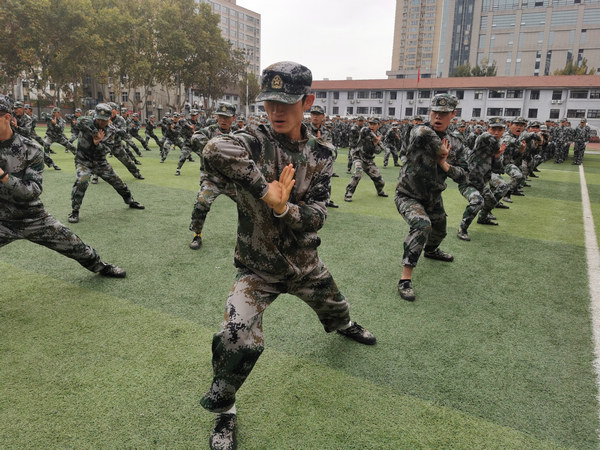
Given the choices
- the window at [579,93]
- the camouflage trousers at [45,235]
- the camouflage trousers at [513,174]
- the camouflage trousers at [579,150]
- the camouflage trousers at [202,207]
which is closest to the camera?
the camouflage trousers at [45,235]

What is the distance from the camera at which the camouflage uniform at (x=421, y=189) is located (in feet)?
16.0

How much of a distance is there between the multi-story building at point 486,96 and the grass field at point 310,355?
142 ft

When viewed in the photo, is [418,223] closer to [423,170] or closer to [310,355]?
[423,170]

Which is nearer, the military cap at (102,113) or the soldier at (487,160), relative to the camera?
the military cap at (102,113)

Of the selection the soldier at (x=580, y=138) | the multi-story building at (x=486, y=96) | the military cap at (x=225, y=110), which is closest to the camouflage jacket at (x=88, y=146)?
the military cap at (x=225, y=110)

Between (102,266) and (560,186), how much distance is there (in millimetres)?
14996

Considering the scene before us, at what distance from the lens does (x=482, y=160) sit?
26.2 ft

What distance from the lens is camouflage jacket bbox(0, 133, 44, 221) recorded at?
3857mm

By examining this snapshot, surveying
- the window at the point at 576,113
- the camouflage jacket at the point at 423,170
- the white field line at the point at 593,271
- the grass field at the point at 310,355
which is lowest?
the grass field at the point at 310,355

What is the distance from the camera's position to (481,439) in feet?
8.68

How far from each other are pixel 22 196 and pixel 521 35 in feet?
348

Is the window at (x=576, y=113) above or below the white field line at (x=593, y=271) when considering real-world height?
above

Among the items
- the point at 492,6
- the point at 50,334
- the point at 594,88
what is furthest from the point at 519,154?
the point at 492,6

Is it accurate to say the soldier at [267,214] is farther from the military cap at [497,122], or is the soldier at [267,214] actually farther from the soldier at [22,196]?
the military cap at [497,122]
